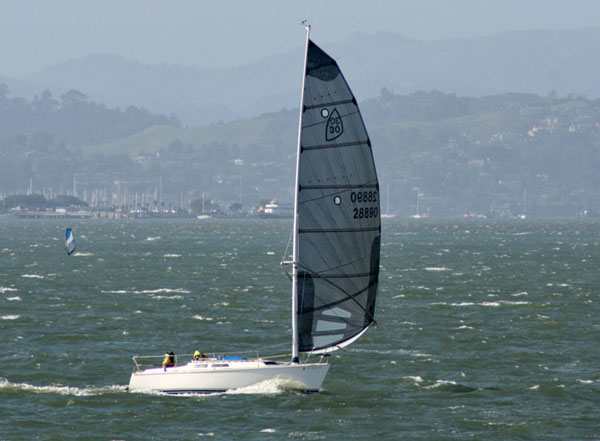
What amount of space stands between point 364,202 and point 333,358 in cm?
1423

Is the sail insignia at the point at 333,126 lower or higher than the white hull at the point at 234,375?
higher

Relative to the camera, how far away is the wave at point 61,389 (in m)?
47.4

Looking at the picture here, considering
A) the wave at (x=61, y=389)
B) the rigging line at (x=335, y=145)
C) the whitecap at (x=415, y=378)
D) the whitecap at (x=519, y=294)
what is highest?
the rigging line at (x=335, y=145)

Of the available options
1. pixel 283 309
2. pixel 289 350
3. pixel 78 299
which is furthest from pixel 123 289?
pixel 289 350

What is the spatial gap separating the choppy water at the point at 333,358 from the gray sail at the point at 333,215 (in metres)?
3.27

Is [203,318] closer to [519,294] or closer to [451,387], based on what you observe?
[451,387]

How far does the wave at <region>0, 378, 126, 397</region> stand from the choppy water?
117 millimetres

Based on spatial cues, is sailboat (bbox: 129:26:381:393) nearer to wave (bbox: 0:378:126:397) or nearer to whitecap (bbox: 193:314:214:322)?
wave (bbox: 0:378:126:397)

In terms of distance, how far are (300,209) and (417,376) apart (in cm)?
1224

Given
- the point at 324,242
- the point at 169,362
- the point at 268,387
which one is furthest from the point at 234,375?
the point at 324,242

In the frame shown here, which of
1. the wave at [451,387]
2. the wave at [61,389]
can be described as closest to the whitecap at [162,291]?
the wave at [61,389]

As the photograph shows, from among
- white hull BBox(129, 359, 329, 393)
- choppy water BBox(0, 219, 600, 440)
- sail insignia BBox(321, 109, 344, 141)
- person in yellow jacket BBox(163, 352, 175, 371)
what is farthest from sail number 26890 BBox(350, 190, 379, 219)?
person in yellow jacket BBox(163, 352, 175, 371)

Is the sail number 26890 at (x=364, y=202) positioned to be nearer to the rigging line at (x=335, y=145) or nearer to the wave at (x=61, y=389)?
the rigging line at (x=335, y=145)

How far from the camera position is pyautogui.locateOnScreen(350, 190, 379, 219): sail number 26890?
4303cm
